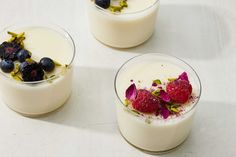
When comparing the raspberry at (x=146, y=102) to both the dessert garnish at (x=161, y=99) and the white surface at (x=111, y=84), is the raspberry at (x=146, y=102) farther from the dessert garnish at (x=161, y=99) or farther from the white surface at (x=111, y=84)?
the white surface at (x=111, y=84)

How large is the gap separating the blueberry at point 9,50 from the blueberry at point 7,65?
0.03 metres

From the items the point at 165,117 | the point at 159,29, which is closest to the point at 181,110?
the point at 165,117

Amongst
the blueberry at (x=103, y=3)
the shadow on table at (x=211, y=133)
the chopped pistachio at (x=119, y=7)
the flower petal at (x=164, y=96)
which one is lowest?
the shadow on table at (x=211, y=133)

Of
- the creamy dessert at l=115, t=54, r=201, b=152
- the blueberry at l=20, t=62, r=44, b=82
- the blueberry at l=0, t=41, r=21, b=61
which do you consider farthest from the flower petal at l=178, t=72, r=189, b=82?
the blueberry at l=0, t=41, r=21, b=61

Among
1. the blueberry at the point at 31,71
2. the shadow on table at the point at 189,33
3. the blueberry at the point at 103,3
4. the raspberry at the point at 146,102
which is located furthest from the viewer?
the shadow on table at the point at 189,33

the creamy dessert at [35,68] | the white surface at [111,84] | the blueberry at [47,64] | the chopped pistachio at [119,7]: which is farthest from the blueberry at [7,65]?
the chopped pistachio at [119,7]

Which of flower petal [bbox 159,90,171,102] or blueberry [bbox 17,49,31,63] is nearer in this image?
flower petal [bbox 159,90,171,102]

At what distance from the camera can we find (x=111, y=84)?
244 centimetres

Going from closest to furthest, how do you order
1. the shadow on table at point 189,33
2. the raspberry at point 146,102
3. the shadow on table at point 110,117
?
the raspberry at point 146,102 → the shadow on table at point 110,117 → the shadow on table at point 189,33

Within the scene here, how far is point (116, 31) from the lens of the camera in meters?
2.51

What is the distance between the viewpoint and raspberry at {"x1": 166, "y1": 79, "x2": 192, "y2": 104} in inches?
81.0

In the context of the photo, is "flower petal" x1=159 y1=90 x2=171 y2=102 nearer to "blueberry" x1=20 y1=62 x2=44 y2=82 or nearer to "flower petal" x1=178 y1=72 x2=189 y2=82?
"flower petal" x1=178 y1=72 x2=189 y2=82

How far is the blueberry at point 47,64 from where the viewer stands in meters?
2.16

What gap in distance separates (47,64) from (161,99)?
502 millimetres
